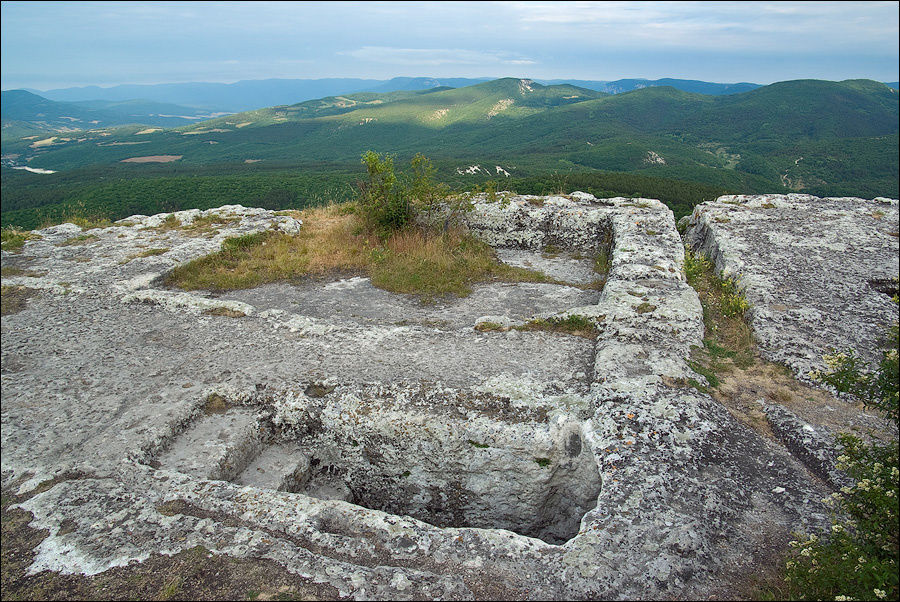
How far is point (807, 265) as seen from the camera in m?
Result: 7.78

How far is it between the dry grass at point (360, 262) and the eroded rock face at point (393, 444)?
72 cm

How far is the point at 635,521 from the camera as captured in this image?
3.19m

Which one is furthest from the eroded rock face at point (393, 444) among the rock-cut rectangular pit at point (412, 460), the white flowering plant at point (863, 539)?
the white flowering plant at point (863, 539)

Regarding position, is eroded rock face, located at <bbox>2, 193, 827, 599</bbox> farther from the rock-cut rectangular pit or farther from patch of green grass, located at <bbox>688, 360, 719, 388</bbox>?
patch of green grass, located at <bbox>688, 360, 719, 388</bbox>

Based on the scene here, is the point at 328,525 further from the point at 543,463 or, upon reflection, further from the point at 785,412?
the point at 785,412

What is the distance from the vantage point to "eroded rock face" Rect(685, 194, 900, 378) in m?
5.73

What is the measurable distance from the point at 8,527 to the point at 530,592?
342 cm

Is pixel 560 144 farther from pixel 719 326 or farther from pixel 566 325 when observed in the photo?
pixel 566 325

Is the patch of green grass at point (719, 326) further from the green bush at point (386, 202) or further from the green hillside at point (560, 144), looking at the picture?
the green bush at point (386, 202)

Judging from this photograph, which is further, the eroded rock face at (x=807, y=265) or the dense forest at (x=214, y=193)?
the dense forest at (x=214, y=193)

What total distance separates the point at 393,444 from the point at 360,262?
515cm

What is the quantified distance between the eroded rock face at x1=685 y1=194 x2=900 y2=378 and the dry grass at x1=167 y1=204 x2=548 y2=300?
142 inches

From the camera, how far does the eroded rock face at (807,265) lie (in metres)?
5.73

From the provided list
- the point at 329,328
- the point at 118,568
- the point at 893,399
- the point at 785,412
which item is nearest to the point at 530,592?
the point at 893,399
